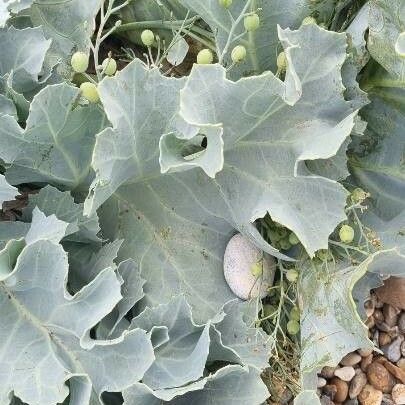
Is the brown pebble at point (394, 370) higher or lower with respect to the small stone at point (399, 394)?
higher

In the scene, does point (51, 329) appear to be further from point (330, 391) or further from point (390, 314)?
point (390, 314)

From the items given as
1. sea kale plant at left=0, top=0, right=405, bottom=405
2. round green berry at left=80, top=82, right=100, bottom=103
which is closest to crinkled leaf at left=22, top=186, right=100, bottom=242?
sea kale plant at left=0, top=0, right=405, bottom=405

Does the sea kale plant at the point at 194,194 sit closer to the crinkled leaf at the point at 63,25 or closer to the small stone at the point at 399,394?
the crinkled leaf at the point at 63,25

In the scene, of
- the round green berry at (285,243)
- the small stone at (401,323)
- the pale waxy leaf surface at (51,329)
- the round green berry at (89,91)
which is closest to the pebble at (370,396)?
the small stone at (401,323)

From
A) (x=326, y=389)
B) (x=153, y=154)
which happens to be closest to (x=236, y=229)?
(x=153, y=154)

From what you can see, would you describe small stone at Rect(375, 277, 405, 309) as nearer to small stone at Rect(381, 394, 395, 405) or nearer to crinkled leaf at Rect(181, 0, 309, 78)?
small stone at Rect(381, 394, 395, 405)

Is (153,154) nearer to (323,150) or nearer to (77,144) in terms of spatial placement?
(77,144)

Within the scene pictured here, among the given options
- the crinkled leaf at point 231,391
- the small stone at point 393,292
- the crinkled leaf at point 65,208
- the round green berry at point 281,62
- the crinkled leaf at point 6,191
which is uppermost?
the round green berry at point 281,62
